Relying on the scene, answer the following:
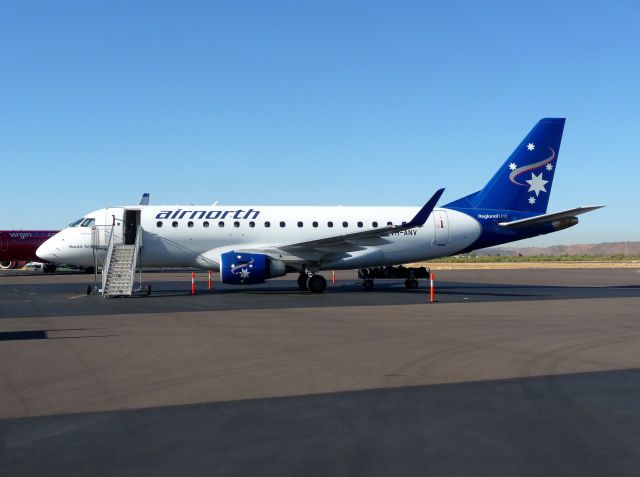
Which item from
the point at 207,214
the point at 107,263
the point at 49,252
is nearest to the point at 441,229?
the point at 207,214

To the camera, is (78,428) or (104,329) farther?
(104,329)

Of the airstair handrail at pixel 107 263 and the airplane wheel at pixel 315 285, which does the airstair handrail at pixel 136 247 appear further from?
the airplane wheel at pixel 315 285

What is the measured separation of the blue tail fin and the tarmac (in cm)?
1443

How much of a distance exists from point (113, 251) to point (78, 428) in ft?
62.8

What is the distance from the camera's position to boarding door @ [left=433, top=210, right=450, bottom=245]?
26656 millimetres

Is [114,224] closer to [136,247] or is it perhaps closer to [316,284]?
[136,247]

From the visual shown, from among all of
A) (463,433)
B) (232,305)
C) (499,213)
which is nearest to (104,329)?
(232,305)

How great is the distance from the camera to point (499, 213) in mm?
27422

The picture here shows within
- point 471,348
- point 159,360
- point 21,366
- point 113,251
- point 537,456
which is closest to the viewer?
point 537,456

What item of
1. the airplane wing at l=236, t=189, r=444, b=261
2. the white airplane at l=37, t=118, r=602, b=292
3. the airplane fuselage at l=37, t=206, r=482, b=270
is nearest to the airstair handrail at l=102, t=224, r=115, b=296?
the white airplane at l=37, t=118, r=602, b=292

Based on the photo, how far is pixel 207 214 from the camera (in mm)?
24438

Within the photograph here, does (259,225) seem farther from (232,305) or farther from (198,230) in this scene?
(232,305)

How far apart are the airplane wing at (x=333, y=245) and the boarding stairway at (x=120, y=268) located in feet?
13.9

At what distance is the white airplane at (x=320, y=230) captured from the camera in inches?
922
